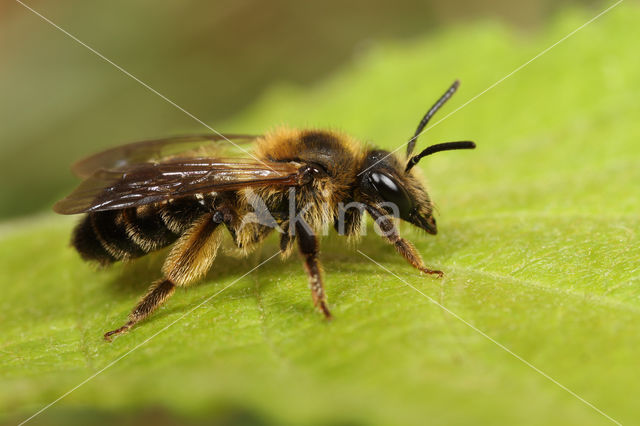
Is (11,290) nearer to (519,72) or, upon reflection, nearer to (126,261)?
(126,261)

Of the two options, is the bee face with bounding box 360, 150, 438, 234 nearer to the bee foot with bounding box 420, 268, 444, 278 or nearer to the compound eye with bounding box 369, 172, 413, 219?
the compound eye with bounding box 369, 172, 413, 219

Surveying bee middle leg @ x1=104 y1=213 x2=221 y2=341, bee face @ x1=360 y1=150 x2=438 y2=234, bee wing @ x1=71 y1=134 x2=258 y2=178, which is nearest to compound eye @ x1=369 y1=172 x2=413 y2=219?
bee face @ x1=360 y1=150 x2=438 y2=234

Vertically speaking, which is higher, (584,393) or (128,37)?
(128,37)

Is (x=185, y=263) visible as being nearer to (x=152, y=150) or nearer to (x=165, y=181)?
(x=165, y=181)

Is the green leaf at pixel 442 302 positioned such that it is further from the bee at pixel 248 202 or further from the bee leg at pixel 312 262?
the bee at pixel 248 202

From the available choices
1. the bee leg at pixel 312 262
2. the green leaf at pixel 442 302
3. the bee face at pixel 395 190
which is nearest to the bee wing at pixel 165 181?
the bee leg at pixel 312 262

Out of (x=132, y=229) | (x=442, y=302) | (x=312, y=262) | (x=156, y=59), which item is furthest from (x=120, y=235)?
(x=156, y=59)

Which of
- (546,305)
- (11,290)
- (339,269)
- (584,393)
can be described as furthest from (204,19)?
(584,393)
